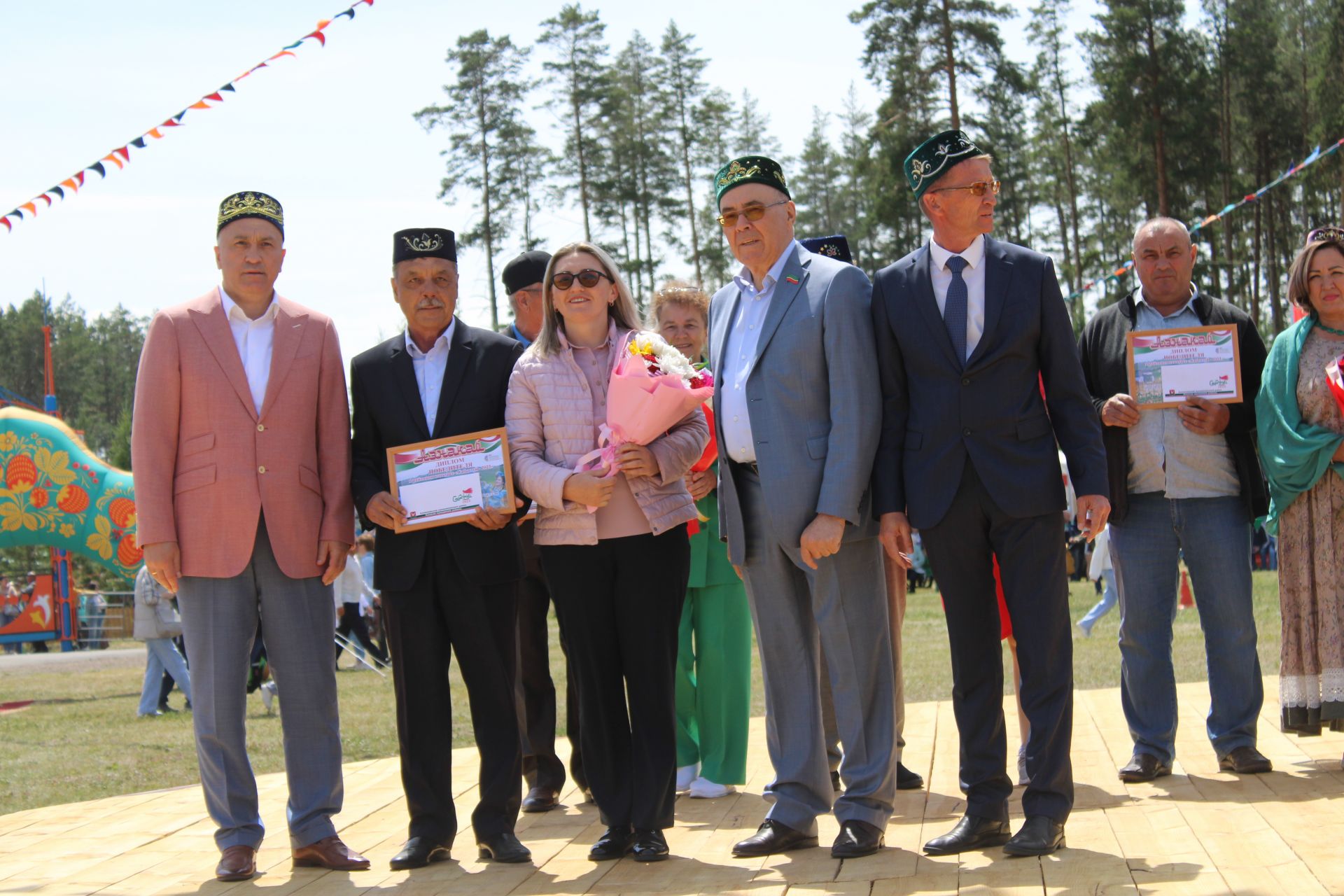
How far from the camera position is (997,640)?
4.38 m

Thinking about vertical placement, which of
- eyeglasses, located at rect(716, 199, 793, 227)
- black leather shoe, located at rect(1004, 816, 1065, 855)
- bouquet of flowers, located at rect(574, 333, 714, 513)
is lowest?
black leather shoe, located at rect(1004, 816, 1065, 855)

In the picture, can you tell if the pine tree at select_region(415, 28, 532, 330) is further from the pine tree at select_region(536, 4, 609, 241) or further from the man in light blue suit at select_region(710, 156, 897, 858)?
the man in light blue suit at select_region(710, 156, 897, 858)

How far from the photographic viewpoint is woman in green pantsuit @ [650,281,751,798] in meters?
5.68

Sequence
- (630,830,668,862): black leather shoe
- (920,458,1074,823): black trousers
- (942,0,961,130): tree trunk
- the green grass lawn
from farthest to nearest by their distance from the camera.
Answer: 1. (942,0,961,130): tree trunk
2. the green grass lawn
3. (630,830,668,862): black leather shoe
4. (920,458,1074,823): black trousers

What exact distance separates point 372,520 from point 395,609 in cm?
34

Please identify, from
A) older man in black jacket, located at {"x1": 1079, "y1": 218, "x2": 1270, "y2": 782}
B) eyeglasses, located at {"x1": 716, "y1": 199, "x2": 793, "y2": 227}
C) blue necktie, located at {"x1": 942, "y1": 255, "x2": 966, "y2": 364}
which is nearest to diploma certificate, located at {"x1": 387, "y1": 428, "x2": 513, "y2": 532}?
eyeglasses, located at {"x1": 716, "y1": 199, "x2": 793, "y2": 227}

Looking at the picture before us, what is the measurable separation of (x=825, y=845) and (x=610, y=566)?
4.03 ft

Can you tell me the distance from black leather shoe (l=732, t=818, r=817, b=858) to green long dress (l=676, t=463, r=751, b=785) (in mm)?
1187

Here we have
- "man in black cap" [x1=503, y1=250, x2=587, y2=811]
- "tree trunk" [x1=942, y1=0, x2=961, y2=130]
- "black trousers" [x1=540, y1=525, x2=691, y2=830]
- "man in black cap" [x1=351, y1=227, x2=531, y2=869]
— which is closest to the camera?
"black trousers" [x1=540, y1=525, x2=691, y2=830]

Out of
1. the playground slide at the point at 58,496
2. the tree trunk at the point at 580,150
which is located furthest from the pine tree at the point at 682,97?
the playground slide at the point at 58,496

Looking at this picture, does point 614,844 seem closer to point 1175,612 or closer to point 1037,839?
point 1037,839

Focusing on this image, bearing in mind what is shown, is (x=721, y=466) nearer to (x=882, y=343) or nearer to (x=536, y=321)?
(x=882, y=343)

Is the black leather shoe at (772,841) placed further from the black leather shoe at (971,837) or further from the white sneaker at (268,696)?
the white sneaker at (268,696)

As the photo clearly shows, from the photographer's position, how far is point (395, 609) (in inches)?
188
